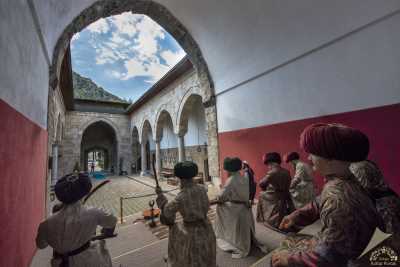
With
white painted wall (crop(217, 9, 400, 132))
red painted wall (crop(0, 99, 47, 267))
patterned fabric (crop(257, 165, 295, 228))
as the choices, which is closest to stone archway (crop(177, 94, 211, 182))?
white painted wall (crop(217, 9, 400, 132))

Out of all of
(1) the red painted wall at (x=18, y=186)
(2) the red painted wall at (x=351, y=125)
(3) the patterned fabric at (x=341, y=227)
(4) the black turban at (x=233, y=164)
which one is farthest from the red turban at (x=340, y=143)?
(2) the red painted wall at (x=351, y=125)

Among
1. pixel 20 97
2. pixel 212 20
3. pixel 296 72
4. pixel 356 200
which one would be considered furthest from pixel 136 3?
pixel 356 200

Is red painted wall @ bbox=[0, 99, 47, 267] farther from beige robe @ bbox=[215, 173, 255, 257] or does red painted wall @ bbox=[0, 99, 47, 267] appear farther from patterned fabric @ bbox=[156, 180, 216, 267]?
beige robe @ bbox=[215, 173, 255, 257]

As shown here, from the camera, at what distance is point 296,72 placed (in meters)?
3.73

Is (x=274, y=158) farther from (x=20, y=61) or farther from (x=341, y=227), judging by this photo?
(x=20, y=61)

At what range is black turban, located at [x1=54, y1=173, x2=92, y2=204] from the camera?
48.6 inches

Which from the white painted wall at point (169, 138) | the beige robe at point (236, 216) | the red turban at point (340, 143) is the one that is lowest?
the beige robe at point (236, 216)

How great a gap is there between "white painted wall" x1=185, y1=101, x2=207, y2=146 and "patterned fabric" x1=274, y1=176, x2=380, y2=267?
8513 mm

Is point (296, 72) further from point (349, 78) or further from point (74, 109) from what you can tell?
point (74, 109)

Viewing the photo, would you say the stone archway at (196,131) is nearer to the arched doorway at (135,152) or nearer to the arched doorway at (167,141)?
the arched doorway at (167,141)

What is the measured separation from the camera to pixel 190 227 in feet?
6.07

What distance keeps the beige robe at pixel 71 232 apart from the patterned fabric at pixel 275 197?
2.63 meters

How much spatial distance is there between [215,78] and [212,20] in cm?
168

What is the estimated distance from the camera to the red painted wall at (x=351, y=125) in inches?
100
